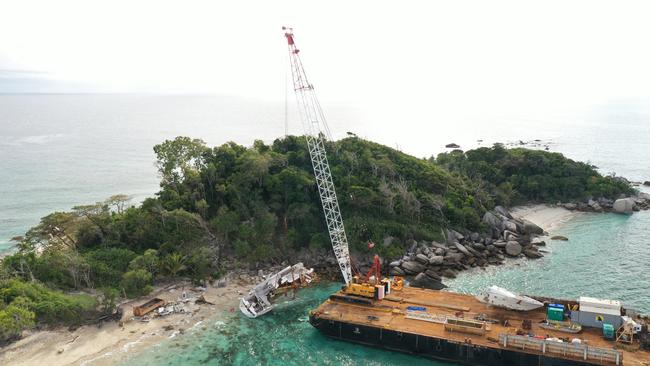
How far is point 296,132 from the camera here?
151625 mm

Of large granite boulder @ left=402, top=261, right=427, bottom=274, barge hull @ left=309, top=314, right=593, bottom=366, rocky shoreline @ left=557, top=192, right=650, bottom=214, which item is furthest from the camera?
rocky shoreline @ left=557, top=192, right=650, bottom=214

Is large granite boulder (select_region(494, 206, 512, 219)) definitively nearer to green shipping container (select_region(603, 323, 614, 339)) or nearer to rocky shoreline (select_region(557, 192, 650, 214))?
rocky shoreline (select_region(557, 192, 650, 214))

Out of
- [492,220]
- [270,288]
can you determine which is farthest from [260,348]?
[492,220]

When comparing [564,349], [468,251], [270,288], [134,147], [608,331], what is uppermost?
[134,147]

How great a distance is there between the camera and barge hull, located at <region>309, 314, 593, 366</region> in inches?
1064

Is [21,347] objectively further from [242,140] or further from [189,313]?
[242,140]

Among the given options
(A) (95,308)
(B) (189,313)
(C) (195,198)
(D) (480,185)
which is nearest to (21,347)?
(A) (95,308)

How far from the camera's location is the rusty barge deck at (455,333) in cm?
2630

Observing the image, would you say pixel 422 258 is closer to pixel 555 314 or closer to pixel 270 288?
pixel 270 288

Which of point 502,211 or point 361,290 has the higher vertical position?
point 502,211

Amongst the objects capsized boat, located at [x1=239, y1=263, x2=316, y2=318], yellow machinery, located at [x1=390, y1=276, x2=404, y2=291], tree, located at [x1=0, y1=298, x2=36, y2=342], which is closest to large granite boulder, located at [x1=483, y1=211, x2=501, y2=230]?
yellow machinery, located at [x1=390, y1=276, x2=404, y2=291]

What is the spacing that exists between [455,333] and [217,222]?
27.6m

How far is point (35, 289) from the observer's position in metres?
35.6

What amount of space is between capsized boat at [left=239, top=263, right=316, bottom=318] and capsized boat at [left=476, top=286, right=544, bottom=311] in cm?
1690
